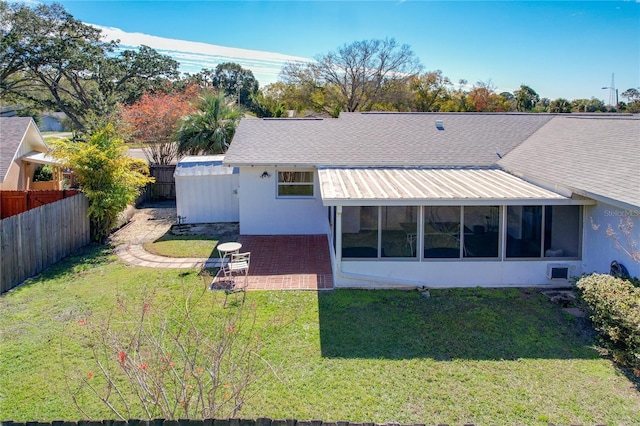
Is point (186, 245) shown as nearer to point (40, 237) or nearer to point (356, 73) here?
point (40, 237)

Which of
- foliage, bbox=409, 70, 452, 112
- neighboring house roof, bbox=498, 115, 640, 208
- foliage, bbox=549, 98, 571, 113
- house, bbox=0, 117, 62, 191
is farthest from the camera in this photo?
foliage, bbox=549, 98, 571, 113

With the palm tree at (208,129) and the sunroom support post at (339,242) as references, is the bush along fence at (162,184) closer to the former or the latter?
the palm tree at (208,129)

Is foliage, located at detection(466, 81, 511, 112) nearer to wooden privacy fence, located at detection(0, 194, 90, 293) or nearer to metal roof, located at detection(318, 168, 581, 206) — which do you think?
metal roof, located at detection(318, 168, 581, 206)

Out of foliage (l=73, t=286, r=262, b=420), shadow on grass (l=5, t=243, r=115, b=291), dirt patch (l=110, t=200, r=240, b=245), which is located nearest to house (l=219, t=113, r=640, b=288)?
dirt patch (l=110, t=200, r=240, b=245)

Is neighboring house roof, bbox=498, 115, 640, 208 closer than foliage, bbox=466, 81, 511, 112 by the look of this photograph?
Yes

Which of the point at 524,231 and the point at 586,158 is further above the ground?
the point at 586,158

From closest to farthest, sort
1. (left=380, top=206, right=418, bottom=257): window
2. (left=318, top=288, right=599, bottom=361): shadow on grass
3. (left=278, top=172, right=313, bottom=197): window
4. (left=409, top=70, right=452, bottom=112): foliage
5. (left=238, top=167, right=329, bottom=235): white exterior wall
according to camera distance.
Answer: (left=318, top=288, right=599, bottom=361): shadow on grass, (left=380, top=206, right=418, bottom=257): window, (left=238, top=167, right=329, bottom=235): white exterior wall, (left=278, top=172, right=313, bottom=197): window, (left=409, top=70, right=452, bottom=112): foliage

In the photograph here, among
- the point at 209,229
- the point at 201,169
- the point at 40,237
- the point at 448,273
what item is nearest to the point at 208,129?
the point at 201,169
